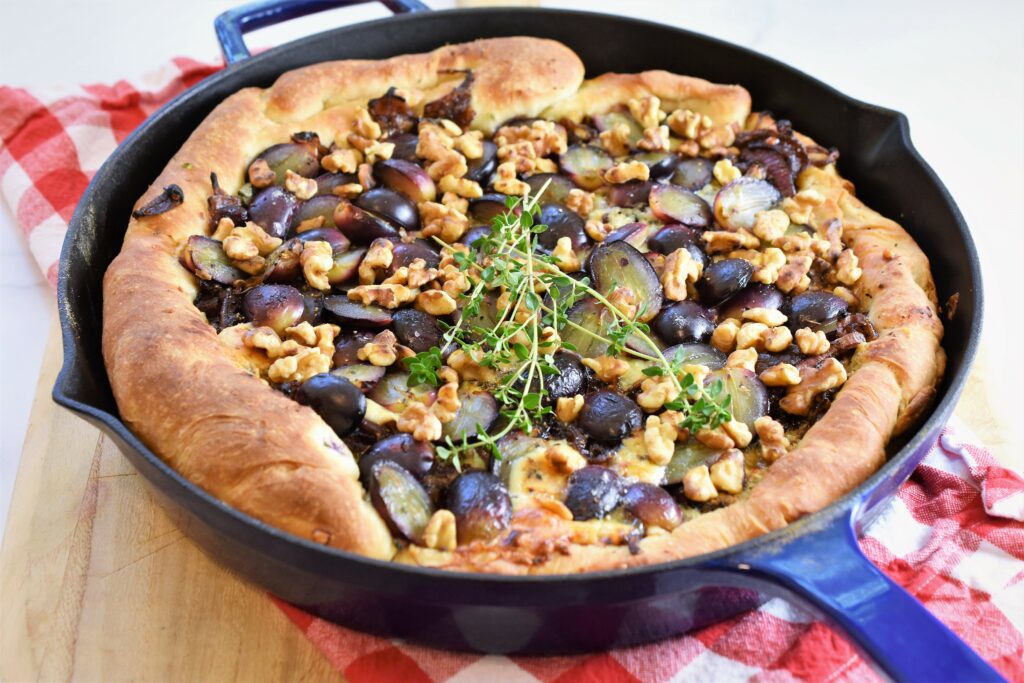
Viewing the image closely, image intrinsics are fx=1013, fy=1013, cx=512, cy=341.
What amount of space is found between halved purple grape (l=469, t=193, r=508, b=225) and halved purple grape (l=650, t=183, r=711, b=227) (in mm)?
440

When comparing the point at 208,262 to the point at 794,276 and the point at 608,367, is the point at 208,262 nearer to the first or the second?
the point at 608,367

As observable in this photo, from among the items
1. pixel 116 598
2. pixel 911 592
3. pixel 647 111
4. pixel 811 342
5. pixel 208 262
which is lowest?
pixel 116 598

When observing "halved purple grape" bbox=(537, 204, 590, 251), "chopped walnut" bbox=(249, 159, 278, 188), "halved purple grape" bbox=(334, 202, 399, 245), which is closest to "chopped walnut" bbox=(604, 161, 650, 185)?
"halved purple grape" bbox=(537, 204, 590, 251)

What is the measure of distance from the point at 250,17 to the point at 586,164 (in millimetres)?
1236

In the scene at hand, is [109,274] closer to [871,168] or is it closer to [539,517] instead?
[539,517]

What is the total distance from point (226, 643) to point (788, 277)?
1.67m

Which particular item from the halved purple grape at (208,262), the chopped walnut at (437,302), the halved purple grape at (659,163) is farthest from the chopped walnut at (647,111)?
the halved purple grape at (208,262)

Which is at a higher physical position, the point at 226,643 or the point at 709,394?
the point at 709,394

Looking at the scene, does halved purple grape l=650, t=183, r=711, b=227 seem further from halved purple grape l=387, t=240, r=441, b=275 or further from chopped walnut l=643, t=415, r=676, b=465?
chopped walnut l=643, t=415, r=676, b=465

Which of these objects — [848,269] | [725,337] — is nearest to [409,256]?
[725,337]

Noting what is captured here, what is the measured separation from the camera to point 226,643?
88.7 inches

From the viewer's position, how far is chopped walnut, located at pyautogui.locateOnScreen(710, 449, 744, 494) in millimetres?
2213

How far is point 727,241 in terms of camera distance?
281 cm

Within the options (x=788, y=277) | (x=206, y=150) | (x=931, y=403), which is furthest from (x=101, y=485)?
(x=931, y=403)
